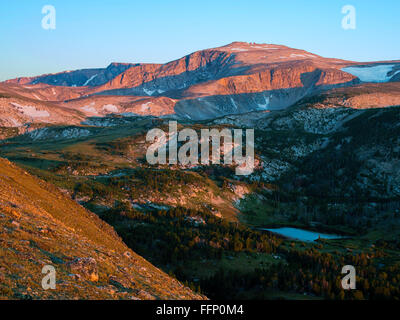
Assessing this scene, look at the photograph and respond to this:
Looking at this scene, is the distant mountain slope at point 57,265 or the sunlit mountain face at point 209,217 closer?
the distant mountain slope at point 57,265

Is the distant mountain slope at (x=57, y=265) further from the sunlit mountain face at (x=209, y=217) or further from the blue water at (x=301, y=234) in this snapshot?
the blue water at (x=301, y=234)

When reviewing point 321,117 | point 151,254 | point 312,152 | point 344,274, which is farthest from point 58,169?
point 321,117

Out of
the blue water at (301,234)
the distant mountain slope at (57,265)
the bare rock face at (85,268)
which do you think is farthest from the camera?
the blue water at (301,234)

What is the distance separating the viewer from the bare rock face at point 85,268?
21.4 metres

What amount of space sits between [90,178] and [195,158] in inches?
2016

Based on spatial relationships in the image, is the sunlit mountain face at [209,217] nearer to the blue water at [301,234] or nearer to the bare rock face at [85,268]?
the bare rock face at [85,268]

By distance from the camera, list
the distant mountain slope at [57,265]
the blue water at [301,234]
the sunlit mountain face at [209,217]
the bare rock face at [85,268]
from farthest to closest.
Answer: the blue water at [301,234]
the sunlit mountain face at [209,217]
the bare rock face at [85,268]
the distant mountain slope at [57,265]

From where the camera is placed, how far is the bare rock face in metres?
21.4

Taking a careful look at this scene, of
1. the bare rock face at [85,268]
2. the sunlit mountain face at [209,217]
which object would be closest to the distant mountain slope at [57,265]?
the bare rock face at [85,268]

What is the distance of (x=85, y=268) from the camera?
22.2 m

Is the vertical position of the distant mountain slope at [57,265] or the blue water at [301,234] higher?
the distant mountain slope at [57,265]

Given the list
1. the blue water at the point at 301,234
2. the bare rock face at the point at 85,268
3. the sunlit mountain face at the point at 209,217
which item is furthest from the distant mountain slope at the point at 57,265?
the blue water at the point at 301,234

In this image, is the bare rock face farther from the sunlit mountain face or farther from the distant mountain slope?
the sunlit mountain face
